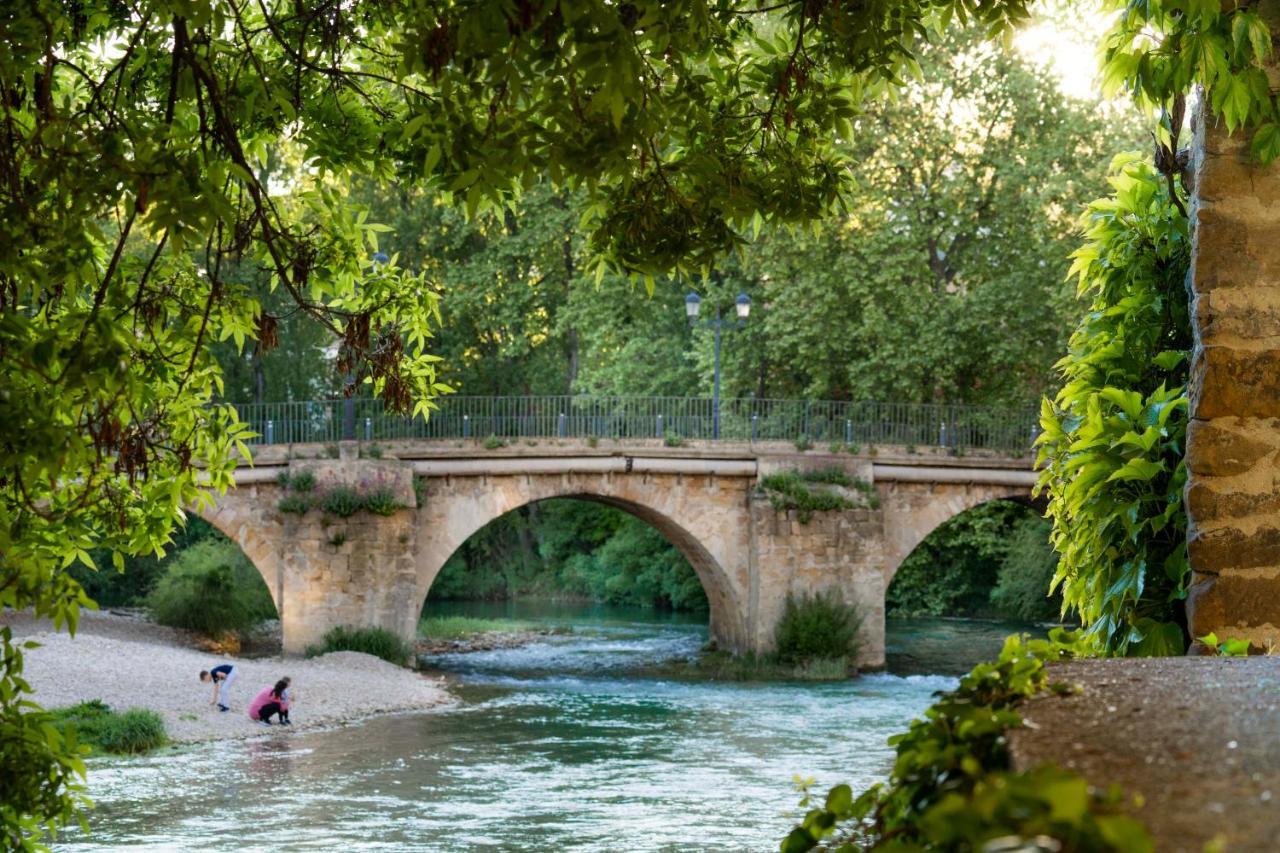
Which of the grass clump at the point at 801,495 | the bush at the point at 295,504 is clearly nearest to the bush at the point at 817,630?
the grass clump at the point at 801,495

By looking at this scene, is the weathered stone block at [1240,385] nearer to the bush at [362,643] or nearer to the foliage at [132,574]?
the bush at [362,643]

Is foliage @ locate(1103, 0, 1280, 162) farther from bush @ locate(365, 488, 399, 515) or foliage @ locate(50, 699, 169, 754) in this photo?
bush @ locate(365, 488, 399, 515)

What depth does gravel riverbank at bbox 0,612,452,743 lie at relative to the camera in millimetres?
17891

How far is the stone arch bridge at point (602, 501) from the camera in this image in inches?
896

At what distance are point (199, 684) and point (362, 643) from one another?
11.1 ft

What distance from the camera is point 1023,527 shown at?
3142cm

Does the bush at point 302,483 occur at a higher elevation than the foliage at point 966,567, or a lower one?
higher

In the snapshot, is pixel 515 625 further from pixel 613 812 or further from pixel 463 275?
pixel 613 812

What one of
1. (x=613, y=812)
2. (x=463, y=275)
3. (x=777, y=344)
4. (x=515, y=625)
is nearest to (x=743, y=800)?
(x=613, y=812)

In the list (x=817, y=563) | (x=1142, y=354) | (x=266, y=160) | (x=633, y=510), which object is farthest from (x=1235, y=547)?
(x=633, y=510)

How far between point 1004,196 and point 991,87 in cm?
197

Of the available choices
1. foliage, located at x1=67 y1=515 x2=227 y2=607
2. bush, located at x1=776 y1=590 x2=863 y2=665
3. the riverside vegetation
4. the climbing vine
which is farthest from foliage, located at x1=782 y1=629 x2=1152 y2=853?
foliage, located at x1=67 y1=515 x2=227 y2=607

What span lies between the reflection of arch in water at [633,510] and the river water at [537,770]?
6.42 feet

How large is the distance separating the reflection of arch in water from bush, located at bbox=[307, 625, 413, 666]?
3.79 ft
